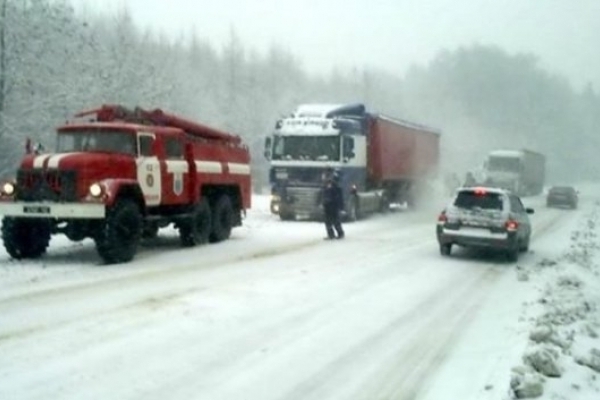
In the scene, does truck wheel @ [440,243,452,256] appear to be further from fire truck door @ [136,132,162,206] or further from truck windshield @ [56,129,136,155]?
truck windshield @ [56,129,136,155]

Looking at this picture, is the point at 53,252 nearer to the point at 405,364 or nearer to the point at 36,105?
the point at 405,364

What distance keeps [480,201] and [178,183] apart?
6.84 meters

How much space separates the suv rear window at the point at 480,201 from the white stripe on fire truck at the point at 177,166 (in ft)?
20.5

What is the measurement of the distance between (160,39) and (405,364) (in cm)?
8613

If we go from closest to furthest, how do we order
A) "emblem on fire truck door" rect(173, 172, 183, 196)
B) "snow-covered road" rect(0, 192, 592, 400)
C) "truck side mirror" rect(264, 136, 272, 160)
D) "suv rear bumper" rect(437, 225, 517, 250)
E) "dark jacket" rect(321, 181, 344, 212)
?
"snow-covered road" rect(0, 192, 592, 400), "emblem on fire truck door" rect(173, 172, 183, 196), "suv rear bumper" rect(437, 225, 517, 250), "dark jacket" rect(321, 181, 344, 212), "truck side mirror" rect(264, 136, 272, 160)

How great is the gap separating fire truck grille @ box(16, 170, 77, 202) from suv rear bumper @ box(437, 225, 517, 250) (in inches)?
323

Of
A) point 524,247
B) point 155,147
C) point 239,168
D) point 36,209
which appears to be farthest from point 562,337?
point 239,168

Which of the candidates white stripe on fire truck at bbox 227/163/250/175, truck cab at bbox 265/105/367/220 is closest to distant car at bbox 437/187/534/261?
white stripe on fire truck at bbox 227/163/250/175

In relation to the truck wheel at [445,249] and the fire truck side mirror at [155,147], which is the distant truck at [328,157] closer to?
the truck wheel at [445,249]

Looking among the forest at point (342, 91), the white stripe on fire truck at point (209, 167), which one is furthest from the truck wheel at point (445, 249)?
the forest at point (342, 91)

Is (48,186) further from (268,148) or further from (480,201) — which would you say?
(268,148)

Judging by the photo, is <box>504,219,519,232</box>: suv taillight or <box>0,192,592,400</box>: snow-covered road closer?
<box>0,192,592,400</box>: snow-covered road

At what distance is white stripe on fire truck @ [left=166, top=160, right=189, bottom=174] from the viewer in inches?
627

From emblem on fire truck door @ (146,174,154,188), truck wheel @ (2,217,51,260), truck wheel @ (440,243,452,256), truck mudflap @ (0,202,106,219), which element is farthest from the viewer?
truck wheel @ (440,243,452,256)
